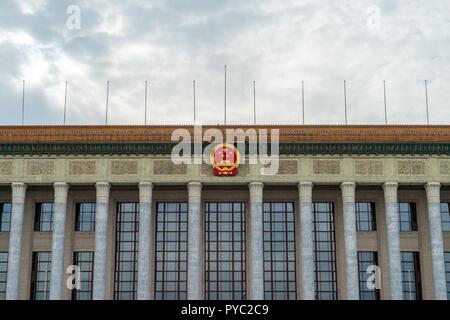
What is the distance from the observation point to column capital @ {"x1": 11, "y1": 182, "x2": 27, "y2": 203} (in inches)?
1859

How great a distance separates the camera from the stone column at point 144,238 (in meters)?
45.7

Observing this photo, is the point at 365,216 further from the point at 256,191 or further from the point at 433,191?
the point at 256,191

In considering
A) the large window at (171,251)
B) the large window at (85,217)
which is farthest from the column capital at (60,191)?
the large window at (171,251)

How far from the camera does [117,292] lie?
48.6 m

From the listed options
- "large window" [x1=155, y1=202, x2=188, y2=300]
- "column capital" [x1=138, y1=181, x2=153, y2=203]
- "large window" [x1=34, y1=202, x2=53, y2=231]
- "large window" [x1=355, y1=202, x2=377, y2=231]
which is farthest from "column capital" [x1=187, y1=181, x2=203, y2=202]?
"large window" [x1=355, y1=202, x2=377, y2=231]

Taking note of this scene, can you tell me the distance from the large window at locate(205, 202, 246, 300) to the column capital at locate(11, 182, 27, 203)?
44.4 ft

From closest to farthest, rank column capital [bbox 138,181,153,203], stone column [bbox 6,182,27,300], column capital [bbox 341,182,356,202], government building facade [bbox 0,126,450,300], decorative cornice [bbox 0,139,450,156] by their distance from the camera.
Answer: stone column [bbox 6,182,27,300]
government building facade [bbox 0,126,450,300]
column capital [bbox 341,182,356,202]
column capital [bbox 138,181,153,203]
decorative cornice [bbox 0,139,450,156]

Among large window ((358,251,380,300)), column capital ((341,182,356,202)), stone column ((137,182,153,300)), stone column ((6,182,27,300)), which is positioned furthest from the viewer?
large window ((358,251,380,300))

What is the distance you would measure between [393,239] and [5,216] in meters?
28.9

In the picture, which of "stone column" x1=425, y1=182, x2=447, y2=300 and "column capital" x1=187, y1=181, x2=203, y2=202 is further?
"column capital" x1=187, y1=181, x2=203, y2=202

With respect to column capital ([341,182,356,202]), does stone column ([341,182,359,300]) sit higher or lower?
lower

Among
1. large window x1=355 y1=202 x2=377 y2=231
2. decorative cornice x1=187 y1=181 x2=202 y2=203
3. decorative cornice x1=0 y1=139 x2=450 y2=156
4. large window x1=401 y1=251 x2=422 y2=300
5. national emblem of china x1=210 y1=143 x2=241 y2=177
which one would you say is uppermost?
decorative cornice x1=0 y1=139 x2=450 y2=156

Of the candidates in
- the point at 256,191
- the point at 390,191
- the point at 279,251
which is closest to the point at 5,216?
the point at 256,191

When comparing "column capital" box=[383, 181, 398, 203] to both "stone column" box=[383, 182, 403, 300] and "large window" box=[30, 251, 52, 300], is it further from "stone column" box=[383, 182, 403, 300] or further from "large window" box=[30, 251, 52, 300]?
"large window" box=[30, 251, 52, 300]
